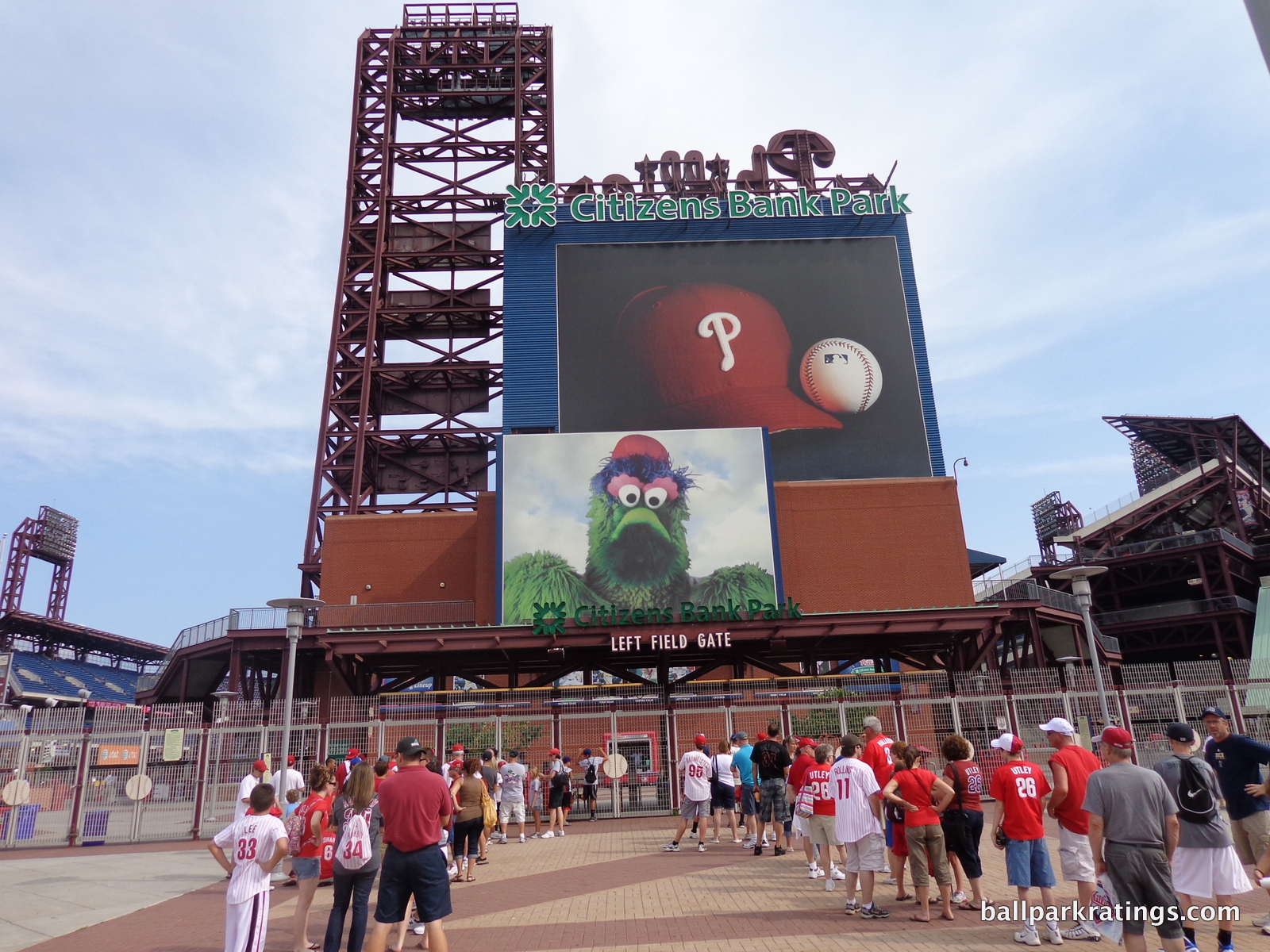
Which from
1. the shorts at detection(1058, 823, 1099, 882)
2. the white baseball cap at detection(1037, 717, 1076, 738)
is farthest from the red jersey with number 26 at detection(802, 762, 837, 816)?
the white baseball cap at detection(1037, 717, 1076, 738)

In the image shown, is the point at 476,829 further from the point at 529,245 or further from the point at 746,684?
the point at 529,245

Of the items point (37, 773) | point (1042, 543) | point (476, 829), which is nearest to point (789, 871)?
point (476, 829)

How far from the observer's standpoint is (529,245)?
44875 mm

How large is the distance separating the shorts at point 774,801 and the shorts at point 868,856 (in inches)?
165

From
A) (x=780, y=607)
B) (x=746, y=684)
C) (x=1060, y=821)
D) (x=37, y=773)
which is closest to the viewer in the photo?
(x=1060, y=821)

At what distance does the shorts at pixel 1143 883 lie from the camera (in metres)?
6.43

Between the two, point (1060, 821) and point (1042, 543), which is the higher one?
point (1042, 543)

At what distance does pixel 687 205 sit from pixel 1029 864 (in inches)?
1603

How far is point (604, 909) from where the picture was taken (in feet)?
33.5

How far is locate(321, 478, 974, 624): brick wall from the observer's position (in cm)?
3703

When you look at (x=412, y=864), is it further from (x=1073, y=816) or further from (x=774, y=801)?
(x=774, y=801)

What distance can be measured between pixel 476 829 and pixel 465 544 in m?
26.5

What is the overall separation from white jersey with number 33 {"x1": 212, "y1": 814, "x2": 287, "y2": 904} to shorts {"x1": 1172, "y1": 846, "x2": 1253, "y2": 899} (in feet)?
24.6

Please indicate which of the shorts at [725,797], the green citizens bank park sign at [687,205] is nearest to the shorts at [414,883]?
the shorts at [725,797]
